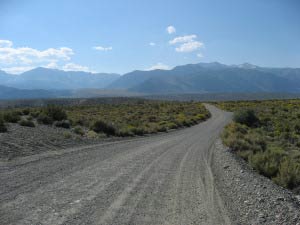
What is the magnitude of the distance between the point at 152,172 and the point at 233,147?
314 inches

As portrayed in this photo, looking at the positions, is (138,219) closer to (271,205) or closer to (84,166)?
(271,205)

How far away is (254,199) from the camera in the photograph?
966 centimetres

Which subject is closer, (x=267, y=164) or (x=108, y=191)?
(x=108, y=191)

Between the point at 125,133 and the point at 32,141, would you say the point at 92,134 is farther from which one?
the point at 32,141

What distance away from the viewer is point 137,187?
10.6m

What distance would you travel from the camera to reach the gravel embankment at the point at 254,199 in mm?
8125

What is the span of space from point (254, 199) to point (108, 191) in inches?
152

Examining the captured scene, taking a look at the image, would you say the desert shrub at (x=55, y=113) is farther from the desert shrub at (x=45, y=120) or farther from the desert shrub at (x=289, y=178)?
the desert shrub at (x=289, y=178)

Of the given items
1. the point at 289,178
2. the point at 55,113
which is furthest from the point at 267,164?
the point at 55,113

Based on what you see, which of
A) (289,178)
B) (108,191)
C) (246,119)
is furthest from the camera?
(246,119)

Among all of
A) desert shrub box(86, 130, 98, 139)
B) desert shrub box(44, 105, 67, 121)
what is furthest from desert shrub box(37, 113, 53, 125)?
desert shrub box(86, 130, 98, 139)

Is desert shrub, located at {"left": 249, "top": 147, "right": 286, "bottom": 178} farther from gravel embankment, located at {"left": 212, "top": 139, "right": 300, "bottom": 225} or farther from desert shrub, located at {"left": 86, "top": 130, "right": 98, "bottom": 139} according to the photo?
desert shrub, located at {"left": 86, "top": 130, "right": 98, "bottom": 139}

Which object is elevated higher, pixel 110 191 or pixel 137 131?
pixel 110 191

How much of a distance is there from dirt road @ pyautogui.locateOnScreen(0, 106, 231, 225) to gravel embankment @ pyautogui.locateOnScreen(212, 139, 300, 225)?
1.15ft
